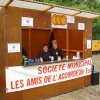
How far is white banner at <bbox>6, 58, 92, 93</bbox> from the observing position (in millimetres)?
7641

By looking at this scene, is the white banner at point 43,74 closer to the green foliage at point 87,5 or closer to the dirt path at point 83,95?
the dirt path at point 83,95

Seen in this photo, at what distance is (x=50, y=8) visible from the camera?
8211 millimetres

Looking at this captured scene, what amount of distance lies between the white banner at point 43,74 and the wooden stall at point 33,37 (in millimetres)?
93

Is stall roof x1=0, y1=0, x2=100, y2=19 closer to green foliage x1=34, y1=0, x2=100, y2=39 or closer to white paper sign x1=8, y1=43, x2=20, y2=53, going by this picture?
white paper sign x1=8, y1=43, x2=20, y2=53

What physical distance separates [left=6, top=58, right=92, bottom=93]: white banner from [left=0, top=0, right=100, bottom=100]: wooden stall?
0.09 m

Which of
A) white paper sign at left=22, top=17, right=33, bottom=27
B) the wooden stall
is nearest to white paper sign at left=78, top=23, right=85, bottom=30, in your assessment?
the wooden stall

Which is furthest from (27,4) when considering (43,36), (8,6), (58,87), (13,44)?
(43,36)

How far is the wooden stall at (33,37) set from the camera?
7.49 m

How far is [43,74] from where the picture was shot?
8.48 metres

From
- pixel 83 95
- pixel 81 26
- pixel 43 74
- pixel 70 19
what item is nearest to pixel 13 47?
pixel 43 74

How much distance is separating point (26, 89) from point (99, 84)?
3913 millimetres

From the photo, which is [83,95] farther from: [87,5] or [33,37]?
[87,5]

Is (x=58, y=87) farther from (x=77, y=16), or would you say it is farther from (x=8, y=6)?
(x=8, y=6)

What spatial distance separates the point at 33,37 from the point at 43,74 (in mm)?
3141
